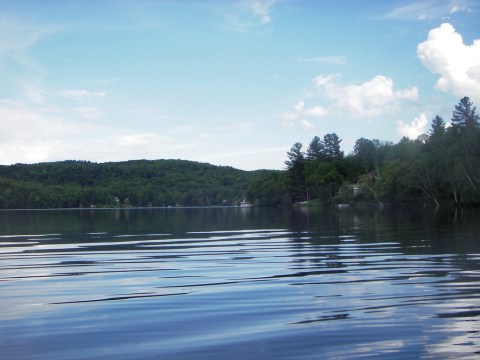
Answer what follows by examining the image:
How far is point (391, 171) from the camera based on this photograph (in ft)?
371

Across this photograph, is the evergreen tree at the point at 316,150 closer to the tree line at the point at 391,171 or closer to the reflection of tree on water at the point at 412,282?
the tree line at the point at 391,171

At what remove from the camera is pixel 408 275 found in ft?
45.0

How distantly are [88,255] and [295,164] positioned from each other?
150134 mm

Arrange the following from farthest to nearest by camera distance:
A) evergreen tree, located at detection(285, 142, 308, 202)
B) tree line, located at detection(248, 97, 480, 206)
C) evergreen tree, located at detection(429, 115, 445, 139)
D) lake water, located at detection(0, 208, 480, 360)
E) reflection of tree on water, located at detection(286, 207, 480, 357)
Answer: evergreen tree, located at detection(285, 142, 308, 202)
evergreen tree, located at detection(429, 115, 445, 139)
tree line, located at detection(248, 97, 480, 206)
reflection of tree on water, located at detection(286, 207, 480, 357)
lake water, located at detection(0, 208, 480, 360)

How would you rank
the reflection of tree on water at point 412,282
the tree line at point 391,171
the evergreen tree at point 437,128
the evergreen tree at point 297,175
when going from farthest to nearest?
the evergreen tree at point 297,175 < the evergreen tree at point 437,128 < the tree line at point 391,171 < the reflection of tree on water at point 412,282

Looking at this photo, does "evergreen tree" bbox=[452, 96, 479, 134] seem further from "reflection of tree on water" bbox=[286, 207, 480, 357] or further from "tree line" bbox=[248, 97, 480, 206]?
"reflection of tree on water" bbox=[286, 207, 480, 357]

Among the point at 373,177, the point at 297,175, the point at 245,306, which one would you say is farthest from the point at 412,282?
the point at 297,175

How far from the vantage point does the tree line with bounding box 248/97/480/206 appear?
293ft

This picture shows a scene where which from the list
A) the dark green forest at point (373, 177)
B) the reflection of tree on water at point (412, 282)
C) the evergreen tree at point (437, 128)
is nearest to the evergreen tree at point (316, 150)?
the dark green forest at point (373, 177)

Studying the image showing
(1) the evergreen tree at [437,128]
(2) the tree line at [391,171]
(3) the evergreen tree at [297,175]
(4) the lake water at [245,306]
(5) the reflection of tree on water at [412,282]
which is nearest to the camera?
(4) the lake water at [245,306]

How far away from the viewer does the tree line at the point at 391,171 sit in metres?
89.2

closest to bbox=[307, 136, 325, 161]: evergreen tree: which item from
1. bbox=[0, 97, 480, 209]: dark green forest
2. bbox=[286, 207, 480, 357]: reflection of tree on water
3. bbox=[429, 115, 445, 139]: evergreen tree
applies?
bbox=[0, 97, 480, 209]: dark green forest

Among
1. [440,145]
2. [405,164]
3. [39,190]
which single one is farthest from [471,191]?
[39,190]

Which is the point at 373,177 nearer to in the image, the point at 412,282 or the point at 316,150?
the point at 316,150
